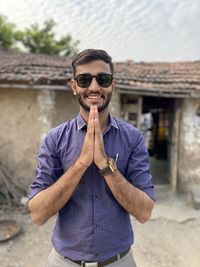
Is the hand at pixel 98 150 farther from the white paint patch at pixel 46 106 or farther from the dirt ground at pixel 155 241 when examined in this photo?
the white paint patch at pixel 46 106

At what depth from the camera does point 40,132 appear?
772cm

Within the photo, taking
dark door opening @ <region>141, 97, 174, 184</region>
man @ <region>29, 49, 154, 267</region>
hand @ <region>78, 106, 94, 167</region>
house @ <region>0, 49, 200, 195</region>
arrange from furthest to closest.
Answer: dark door opening @ <region>141, 97, 174, 184</region>
house @ <region>0, 49, 200, 195</region>
man @ <region>29, 49, 154, 267</region>
hand @ <region>78, 106, 94, 167</region>

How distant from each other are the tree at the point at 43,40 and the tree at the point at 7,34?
533 millimetres

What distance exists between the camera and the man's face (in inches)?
72.2

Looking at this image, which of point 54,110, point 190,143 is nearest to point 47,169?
point 54,110

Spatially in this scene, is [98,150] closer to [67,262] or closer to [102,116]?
[102,116]

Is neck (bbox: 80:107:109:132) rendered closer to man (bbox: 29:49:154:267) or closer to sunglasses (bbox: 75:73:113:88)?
man (bbox: 29:49:154:267)

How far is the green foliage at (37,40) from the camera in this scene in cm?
2203

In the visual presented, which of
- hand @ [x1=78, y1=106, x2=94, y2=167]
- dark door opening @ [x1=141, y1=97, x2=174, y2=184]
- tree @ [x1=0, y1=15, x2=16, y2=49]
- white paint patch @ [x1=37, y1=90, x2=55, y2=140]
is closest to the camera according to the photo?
hand @ [x1=78, y1=106, x2=94, y2=167]

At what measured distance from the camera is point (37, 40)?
76.3 ft

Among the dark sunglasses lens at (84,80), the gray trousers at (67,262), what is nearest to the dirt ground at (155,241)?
the gray trousers at (67,262)

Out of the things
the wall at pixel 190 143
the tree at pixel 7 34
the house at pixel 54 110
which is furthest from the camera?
the tree at pixel 7 34

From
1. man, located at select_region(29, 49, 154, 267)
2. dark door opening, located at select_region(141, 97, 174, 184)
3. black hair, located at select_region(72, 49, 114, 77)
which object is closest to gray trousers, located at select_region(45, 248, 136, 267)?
man, located at select_region(29, 49, 154, 267)

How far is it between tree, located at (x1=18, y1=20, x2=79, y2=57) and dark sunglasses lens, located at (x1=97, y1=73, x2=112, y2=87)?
73.1ft
